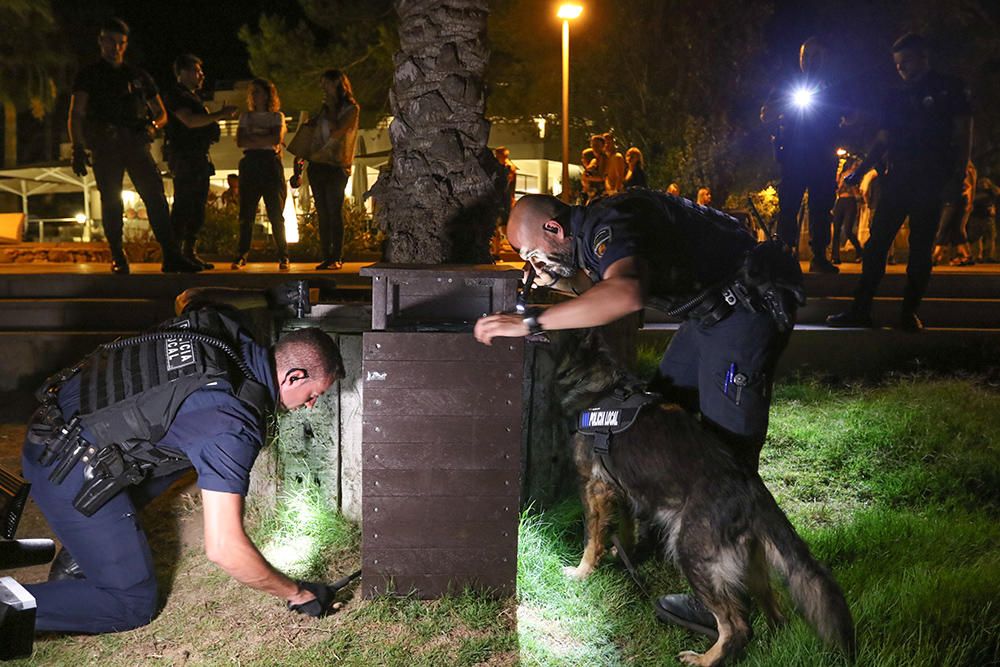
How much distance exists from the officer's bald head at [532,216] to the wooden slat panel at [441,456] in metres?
0.85

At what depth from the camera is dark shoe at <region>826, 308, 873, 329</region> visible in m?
7.53

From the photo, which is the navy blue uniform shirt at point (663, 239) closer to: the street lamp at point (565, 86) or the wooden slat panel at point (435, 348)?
the wooden slat panel at point (435, 348)

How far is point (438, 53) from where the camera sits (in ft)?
17.1

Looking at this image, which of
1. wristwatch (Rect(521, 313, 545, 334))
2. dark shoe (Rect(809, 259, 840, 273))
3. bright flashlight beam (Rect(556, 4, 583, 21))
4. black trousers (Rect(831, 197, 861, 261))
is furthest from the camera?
bright flashlight beam (Rect(556, 4, 583, 21))

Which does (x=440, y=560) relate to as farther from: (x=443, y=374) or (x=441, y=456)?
(x=443, y=374)

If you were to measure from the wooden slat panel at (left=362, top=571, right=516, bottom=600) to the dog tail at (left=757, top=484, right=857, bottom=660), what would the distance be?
1148 mm

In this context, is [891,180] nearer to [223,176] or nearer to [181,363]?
[181,363]

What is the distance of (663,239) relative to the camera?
10.2 feet

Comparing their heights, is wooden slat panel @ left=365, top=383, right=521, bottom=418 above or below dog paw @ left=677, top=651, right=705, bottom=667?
above

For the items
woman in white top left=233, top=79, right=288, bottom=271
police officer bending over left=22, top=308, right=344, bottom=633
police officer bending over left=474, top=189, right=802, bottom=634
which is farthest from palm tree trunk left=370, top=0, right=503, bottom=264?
woman in white top left=233, top=79, right=288, bottom=271

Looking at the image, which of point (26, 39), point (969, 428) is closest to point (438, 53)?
point (969, 428)

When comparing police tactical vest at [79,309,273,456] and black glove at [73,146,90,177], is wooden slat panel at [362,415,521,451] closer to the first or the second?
police tactical vest at [79,309,273,456]

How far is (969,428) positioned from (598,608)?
3.44m

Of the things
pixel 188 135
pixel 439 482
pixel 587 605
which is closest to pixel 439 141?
pixel 439 482
